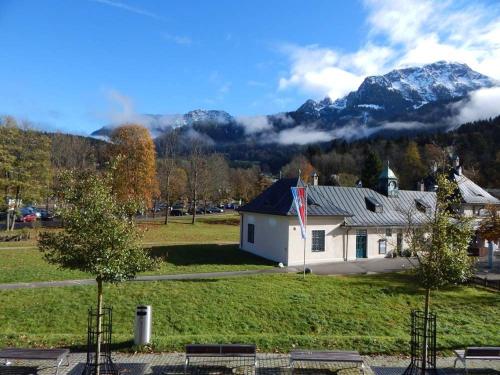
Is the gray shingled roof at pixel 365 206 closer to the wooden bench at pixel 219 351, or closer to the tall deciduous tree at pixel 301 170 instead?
the wooden bench at pixel 219 351

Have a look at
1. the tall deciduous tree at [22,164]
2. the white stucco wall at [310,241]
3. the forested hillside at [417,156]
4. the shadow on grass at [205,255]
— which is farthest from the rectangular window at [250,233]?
the forested hillside at [417,156]

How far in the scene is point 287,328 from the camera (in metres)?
17.2

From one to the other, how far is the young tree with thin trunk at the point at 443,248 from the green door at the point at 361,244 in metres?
21.4

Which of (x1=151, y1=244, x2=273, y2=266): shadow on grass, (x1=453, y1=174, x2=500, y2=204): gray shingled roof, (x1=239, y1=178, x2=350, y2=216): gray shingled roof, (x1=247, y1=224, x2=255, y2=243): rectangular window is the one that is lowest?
(x1=151, y1=244, x2=273, y2=266): shadow on grass

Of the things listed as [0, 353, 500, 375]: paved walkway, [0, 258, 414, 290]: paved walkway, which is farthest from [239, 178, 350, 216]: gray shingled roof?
[0, 353, 500, 375]: paved walkway

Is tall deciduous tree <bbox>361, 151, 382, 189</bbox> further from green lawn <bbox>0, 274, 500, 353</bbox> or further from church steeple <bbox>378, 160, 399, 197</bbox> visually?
green lawn <bbox>0, 274, 500, 353</bbox>

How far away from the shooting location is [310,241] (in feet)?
99.9

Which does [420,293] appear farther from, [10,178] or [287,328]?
[10,178]

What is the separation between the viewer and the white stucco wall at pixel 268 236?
29.6 meters

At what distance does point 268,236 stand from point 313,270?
509cm

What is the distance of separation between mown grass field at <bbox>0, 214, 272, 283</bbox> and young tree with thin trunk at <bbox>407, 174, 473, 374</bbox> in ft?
36.6

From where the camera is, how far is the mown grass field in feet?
76.2

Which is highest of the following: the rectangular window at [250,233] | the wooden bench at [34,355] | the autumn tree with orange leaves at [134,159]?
the autumn tree with orange leaves at [134,159]

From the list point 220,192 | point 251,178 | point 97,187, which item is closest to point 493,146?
point 251,178
